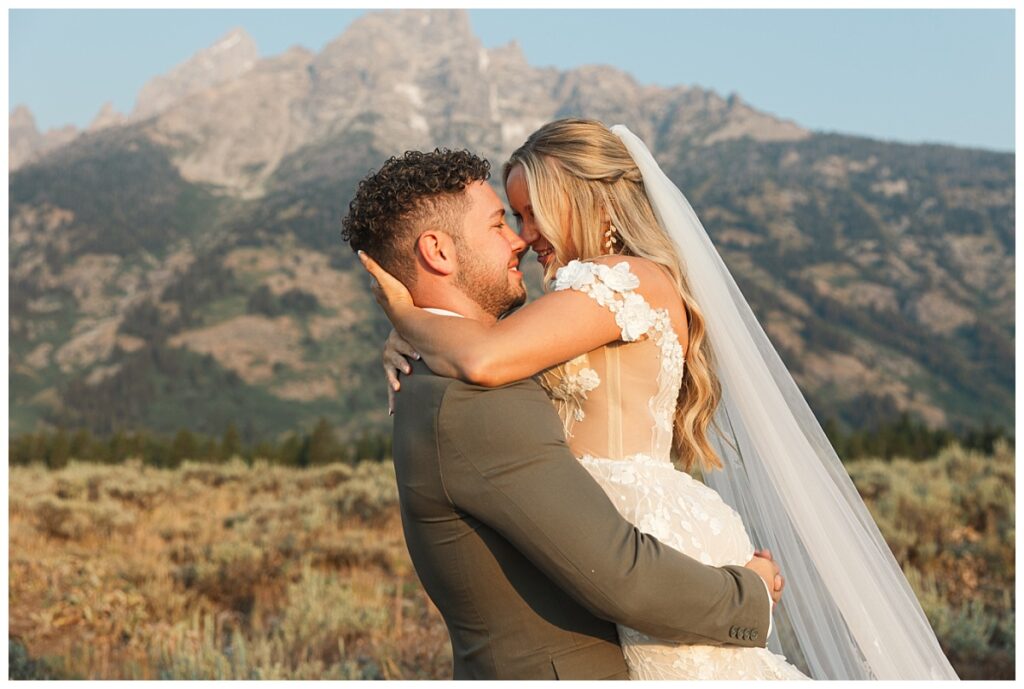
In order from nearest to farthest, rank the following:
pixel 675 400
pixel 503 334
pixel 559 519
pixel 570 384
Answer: pixel 559 519, pixel 503 334, pixel 570 384, pixel 675 400

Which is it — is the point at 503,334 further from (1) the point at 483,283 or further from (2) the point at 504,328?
(1) the point at 483,283

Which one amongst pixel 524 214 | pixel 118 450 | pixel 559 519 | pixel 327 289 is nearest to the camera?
pixel 559 519

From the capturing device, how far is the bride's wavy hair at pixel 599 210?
3.12 metres

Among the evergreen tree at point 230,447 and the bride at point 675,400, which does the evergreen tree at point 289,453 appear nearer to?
the evergreen tree at point 230,447

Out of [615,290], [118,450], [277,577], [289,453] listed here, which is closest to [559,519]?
[615,290]

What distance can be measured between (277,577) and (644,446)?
25.1 feet

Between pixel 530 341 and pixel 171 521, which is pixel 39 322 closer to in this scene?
pixel 171 521

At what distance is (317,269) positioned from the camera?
119 metres

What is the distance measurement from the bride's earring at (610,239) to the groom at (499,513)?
1.37 ft

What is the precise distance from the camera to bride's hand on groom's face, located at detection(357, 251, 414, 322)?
2844 millimetres

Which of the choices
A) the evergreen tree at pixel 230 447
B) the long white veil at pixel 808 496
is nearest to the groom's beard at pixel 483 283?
the long white veil at pixel 808 496

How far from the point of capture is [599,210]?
318cm

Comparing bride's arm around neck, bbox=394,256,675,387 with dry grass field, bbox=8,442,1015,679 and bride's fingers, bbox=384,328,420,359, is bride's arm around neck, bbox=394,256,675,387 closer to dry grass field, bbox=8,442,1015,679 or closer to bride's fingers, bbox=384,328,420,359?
bride's fingers, bbox=384,328,420,359

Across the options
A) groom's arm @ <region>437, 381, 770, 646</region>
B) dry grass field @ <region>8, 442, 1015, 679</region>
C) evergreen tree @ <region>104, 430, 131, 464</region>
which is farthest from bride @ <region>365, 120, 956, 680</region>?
evergreen tree @ <region>104, 430, 131, 464</region>
